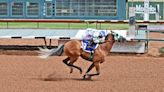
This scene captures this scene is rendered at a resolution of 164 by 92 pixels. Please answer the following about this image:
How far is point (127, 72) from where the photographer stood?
44.6ft

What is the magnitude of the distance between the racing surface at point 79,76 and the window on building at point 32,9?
25908 mm

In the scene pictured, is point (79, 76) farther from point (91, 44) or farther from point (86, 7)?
point (86, 7)

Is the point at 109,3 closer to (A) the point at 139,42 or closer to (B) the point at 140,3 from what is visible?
(B) the point at 140,3

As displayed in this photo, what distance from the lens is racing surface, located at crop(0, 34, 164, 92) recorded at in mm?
10445

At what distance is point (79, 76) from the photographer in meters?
12.6

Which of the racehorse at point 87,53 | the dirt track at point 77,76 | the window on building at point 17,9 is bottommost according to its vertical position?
the dirt track at point 77,76

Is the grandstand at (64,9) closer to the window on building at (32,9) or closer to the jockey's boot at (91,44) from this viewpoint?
the window on building at (32,9)

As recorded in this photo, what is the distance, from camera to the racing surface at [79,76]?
34.3ft

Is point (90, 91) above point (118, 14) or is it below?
below

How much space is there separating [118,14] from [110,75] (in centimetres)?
3182

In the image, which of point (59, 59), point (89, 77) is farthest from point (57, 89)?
point (59, 59)

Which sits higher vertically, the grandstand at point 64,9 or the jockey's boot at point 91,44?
the grandstand at point 64,9

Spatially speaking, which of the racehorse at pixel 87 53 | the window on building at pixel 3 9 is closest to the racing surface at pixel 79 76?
the racehorse at pixel 87 53

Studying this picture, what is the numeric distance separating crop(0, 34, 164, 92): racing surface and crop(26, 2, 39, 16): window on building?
25.9 m
